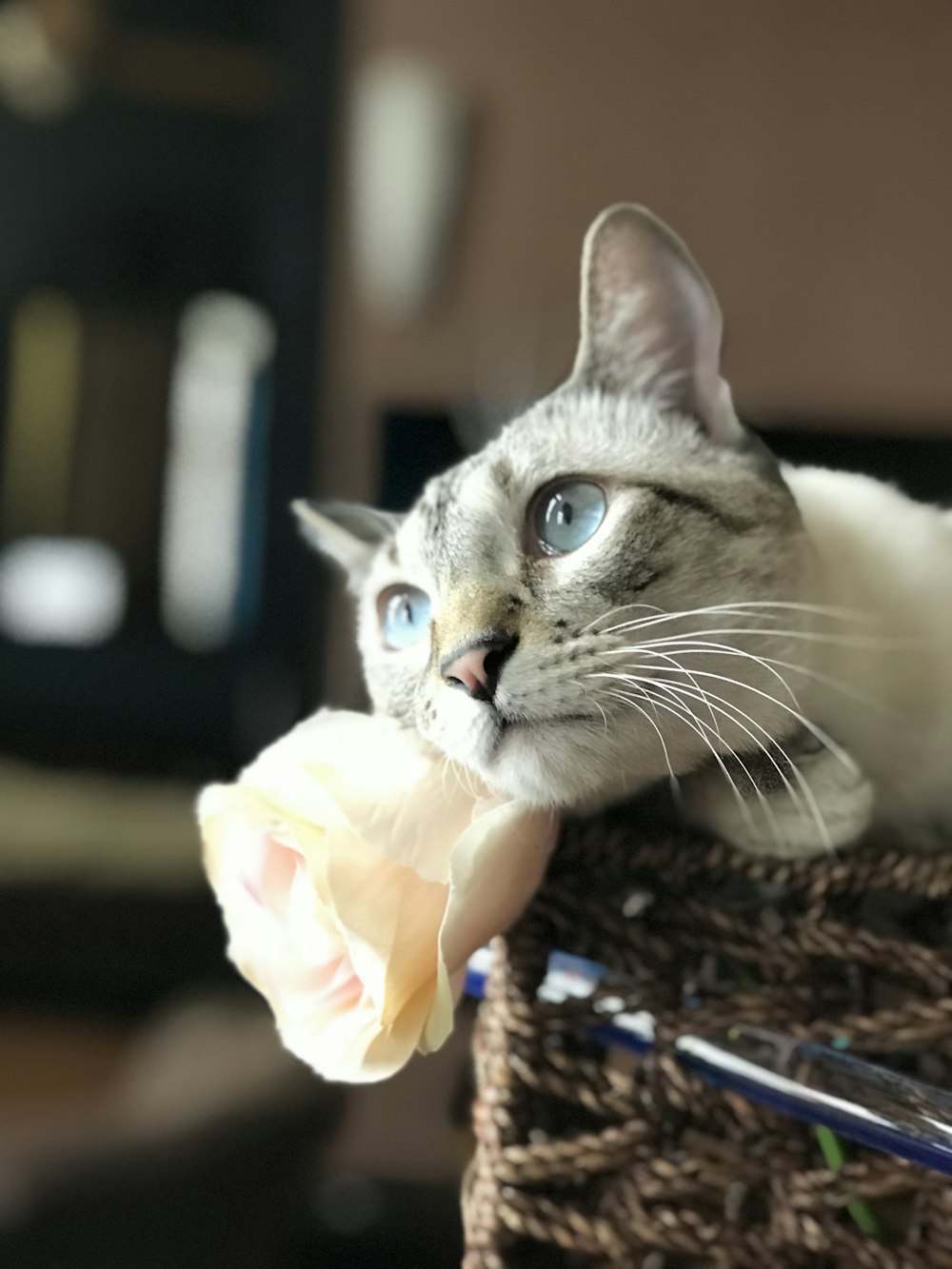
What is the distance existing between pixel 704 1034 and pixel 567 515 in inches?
8.1

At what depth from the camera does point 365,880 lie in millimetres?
388

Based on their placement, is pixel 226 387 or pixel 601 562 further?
pixel 226 387

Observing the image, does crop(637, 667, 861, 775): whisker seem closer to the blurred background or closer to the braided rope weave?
the braided rope weave

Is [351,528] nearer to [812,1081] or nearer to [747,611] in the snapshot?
[747,611]

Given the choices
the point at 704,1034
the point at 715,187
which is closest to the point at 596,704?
the point at 704,1034

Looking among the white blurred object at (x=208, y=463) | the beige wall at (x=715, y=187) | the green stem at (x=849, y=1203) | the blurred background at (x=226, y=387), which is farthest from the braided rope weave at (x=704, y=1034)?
the white blurred object at (x=208, y=463)

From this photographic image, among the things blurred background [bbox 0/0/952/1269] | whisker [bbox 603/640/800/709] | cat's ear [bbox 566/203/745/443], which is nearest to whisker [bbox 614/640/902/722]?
whisker [bbox 603/640/800/709]

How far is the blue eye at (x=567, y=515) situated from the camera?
0.43 metres

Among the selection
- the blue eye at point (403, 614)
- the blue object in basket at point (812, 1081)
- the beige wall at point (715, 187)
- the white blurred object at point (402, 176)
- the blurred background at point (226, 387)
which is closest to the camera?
the blue object in basket at point (812, 1081)

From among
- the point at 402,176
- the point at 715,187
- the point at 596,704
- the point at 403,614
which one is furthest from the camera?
the point at 402,176

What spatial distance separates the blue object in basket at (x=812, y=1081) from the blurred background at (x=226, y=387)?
55cm

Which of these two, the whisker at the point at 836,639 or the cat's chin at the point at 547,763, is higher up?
the whisker at the point at 836,639

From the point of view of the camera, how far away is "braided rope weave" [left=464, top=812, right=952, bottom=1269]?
0.39 metres

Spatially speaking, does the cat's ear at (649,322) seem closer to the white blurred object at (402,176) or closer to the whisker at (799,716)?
Result: the whisker at (799,716)
